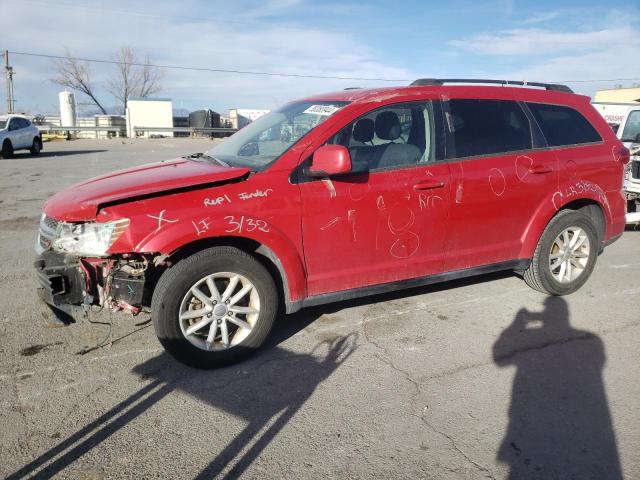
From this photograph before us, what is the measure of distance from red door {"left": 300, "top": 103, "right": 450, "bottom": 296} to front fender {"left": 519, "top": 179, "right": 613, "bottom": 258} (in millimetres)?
965

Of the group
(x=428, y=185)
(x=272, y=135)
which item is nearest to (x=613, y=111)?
(x=428, y=185)

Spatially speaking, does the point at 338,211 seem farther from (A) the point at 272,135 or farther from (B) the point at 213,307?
(B) the point at 213,307

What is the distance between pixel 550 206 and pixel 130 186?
3.52 meters

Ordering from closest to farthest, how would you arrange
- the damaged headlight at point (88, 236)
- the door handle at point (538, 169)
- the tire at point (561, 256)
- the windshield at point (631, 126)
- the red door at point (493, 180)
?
the damaged headlight at point (88, 236)
the red door at point (493, 180)
the door handle at point (538, 169)
the tire at point (561, 256)
the windshield at point (631, 126)

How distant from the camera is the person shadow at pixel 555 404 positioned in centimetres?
262

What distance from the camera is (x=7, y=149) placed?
1942 centimetres

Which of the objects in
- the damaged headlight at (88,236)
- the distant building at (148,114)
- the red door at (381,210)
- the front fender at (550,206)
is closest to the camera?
the damaged headlight at (88,236)

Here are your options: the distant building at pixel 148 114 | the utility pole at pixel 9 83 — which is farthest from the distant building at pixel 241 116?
the utility pole at pixel 9 83

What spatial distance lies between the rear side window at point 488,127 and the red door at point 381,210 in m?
0.26

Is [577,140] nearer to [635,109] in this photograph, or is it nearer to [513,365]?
[513,365]

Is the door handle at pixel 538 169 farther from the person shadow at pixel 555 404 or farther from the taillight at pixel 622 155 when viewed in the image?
the person shadow at pixel 555 404

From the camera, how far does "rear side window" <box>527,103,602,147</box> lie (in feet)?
15.5

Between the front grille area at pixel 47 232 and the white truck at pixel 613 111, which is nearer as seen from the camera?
the front grille area at pixel 47 232

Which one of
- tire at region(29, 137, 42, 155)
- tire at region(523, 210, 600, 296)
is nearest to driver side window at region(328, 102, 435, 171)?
tire at region(523, 210, 600, 296)
